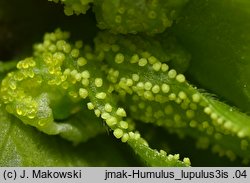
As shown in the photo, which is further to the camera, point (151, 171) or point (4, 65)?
point (4, 65)

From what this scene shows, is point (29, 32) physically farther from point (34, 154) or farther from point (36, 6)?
point (34, 154)

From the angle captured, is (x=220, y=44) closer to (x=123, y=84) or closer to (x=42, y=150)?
(x=123, y=84)

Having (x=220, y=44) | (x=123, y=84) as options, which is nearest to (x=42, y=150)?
Result: (x=123, y=84)

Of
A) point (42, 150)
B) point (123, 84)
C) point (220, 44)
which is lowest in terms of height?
point (42, 150)

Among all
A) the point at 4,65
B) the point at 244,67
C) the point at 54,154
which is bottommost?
the point at 54,154

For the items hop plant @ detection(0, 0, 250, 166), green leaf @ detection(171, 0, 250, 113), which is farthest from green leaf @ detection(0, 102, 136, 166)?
green leaf @ detection(171, 0, 250, 113)

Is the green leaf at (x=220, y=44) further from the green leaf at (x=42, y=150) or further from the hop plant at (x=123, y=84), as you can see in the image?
the green leaf at (x=42, y=150)

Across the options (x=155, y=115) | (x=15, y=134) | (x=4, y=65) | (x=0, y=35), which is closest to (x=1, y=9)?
(x=0, y=35)

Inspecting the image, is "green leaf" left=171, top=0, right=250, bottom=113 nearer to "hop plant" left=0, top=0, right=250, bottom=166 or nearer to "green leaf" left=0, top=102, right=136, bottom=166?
"hop plant" left=0, top=0, right=250, bottom=166

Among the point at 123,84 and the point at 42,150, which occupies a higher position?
the point at 123,84

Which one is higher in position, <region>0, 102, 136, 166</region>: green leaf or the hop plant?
the hop plant

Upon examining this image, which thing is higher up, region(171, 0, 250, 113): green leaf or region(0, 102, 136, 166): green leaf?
region(171, 0, 250, 113): green leaf
